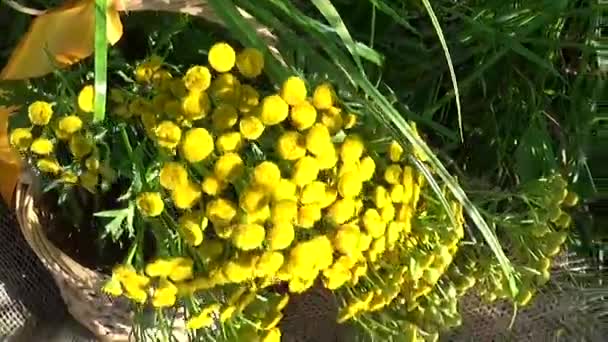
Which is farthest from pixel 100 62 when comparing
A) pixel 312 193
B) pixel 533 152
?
Result: pixel 533 152

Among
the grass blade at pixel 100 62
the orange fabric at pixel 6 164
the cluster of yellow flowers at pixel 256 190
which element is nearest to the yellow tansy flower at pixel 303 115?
the cluster of yellow flowers at pixel 256 190

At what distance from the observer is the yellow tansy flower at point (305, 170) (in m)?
0.57

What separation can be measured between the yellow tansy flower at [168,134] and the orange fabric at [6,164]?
0.53 feet

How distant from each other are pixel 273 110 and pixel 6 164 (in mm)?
270

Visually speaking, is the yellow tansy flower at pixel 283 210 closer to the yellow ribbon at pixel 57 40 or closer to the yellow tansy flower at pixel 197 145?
the yellow tansy flower at pixel 197 145

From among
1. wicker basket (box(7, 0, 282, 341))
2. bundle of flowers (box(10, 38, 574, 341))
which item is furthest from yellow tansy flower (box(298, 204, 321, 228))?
wicker basket (box(7, 0, 282, 341))

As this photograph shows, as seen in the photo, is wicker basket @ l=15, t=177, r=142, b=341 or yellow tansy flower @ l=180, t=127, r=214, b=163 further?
wicker basket @ l=15, t=177, r=142, b=341

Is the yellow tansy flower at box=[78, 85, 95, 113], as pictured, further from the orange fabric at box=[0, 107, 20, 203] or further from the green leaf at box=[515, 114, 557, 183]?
the green leaf at box=[515, 114, 557, 183]

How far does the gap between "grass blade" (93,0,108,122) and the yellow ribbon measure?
5cm

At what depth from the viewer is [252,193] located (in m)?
0.56

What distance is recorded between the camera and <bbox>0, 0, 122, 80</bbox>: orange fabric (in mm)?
650

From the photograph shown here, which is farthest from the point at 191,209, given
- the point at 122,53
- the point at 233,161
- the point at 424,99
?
the point at 424,99

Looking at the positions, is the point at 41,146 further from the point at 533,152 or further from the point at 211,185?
the point at 533,152

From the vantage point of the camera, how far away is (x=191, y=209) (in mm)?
611
